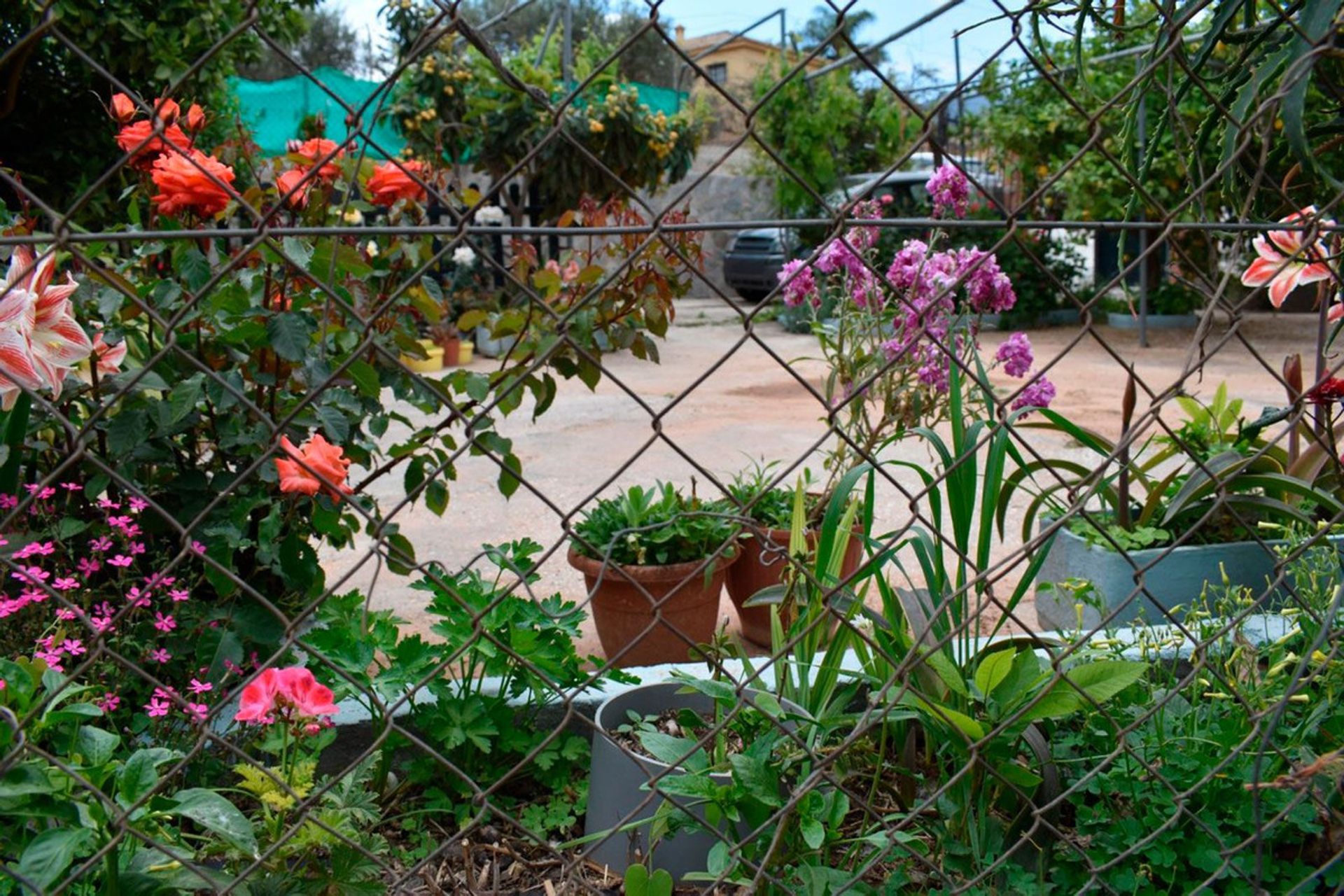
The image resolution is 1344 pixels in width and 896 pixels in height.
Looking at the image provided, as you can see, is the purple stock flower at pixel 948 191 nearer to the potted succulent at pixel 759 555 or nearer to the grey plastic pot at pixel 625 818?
the potted succulent at pixel 759 555

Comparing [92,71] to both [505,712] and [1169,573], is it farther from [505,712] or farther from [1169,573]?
[1169,573]

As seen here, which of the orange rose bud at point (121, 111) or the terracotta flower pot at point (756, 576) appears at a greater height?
the orange rose bud at point (121, 111)

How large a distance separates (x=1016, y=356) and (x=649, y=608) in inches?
38.0

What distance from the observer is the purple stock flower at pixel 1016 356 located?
2.50 meters

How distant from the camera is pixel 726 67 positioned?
23125 mm

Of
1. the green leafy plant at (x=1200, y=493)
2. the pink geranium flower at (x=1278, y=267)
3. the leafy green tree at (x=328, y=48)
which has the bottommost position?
the green leafy plant at (x=1200, y=493)

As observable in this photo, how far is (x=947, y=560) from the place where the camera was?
10.9 ft

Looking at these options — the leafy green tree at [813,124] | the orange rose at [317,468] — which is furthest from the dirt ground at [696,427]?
the leafy green tree at [813,124]

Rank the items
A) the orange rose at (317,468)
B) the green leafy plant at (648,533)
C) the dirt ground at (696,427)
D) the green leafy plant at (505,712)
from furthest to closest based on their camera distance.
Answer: the dirt ground at (696,427) < the green leafy plant at (648,533) < the green leafy plant at (505,712) < the orange rose at (317,468)

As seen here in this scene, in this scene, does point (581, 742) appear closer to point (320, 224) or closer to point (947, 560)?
point (320, 224)

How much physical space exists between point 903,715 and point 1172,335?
351 inches

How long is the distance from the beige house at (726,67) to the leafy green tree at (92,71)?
72.1 inches

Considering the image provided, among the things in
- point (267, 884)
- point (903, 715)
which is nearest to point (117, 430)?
point (267, 884)

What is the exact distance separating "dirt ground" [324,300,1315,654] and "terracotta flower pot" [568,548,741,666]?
212mm
